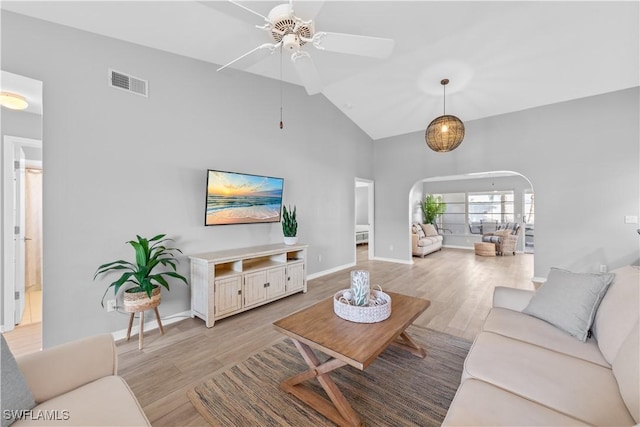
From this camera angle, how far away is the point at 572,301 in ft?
5.65

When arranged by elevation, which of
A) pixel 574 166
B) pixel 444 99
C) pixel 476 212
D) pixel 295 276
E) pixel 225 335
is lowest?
pixel 225 335

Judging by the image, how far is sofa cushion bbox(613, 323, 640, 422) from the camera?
103 centimetres

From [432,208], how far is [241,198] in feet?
24.2

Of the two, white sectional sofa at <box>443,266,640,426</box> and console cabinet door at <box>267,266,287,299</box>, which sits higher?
white sectional sofa at <box>443,266,640,426</box>

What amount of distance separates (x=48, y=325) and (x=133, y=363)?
0.85m

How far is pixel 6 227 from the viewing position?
8.27 feet

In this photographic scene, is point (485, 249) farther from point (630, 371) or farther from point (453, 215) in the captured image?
point (630, 371)

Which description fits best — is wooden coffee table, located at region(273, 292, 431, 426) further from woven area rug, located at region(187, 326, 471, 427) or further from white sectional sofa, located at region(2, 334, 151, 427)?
white sectional sofa, located at region(2, 334, 151, 427)

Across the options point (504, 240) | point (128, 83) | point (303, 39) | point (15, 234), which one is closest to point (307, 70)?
point (303, 39)

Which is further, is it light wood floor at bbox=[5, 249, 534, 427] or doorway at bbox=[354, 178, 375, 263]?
doorway at bbox=[354, 178, 375, 263]

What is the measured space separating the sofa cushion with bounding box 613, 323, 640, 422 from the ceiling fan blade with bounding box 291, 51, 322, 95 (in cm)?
262

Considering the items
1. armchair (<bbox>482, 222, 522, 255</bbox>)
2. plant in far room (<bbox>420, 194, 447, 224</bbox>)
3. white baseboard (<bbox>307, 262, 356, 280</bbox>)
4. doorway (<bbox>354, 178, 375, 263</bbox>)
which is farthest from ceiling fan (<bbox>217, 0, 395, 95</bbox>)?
plant in far room (<bbox>420, 194, 447, 224</bbox>)

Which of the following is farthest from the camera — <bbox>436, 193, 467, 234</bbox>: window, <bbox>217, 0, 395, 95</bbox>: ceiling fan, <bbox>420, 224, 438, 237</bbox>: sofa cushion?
<bbox>436, 193, 467, 234</bbox>: window

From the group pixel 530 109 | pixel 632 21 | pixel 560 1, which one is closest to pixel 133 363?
pixel 560 1
